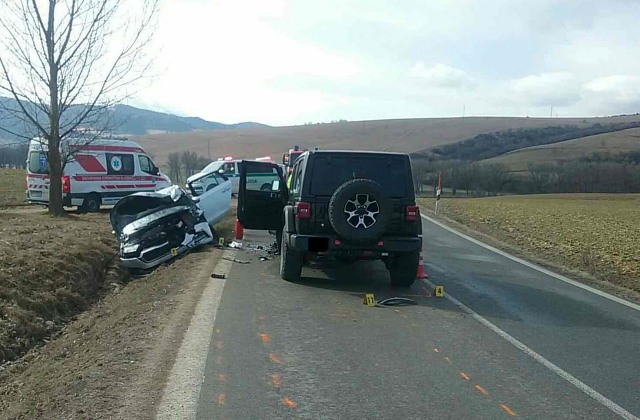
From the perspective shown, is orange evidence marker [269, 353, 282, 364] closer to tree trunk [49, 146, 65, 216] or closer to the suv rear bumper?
the suv rear bumper

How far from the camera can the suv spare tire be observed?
30.0ft

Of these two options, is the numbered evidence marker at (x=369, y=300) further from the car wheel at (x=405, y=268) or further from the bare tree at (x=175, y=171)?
the bare tree at (x=175, y=171)

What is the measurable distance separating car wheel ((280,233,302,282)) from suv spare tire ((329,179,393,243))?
2.95ft

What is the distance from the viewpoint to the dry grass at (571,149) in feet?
216

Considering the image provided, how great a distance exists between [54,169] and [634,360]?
17.2m

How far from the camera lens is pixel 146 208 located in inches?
556

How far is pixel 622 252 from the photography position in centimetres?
1498

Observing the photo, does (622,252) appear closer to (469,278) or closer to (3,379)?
(469,278)

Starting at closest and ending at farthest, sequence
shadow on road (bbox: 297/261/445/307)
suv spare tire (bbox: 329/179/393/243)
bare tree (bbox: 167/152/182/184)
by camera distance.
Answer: suv spare tire (bbox: 329/179/393/243)
shadow on road (bbox: 297/261/445/307)
bare tree (bbox: 167/152/182/184)

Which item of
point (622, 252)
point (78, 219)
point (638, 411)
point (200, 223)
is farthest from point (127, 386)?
point (78, 219)

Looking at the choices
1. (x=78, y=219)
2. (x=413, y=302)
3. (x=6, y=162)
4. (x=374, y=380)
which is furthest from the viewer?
(x=6, y=162)

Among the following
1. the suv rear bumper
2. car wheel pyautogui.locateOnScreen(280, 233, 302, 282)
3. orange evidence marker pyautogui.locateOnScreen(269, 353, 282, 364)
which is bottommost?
orange evidence marker pyautogui.locateOnScreen(269, 353, 282, 364)

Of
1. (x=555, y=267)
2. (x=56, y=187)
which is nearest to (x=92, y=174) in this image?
(x=56, y=187)

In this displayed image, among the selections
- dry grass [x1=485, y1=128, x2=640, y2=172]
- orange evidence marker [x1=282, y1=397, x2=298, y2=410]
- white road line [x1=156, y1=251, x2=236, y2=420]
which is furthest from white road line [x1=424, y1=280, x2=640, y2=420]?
dry grass [x1=485, y1=128, x2=640, y2=172]
